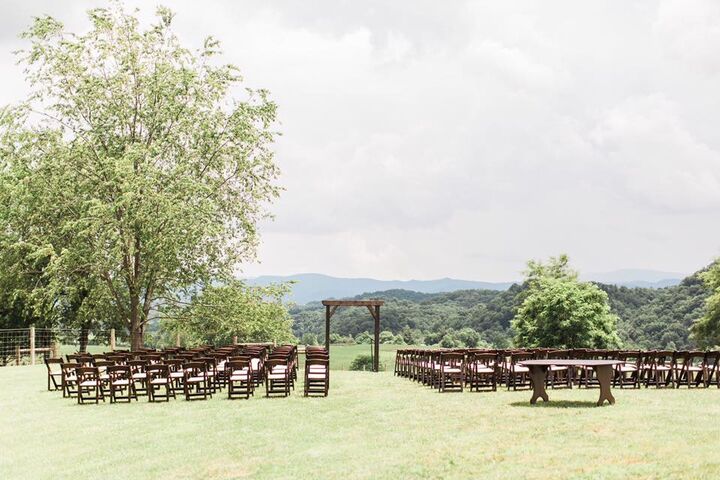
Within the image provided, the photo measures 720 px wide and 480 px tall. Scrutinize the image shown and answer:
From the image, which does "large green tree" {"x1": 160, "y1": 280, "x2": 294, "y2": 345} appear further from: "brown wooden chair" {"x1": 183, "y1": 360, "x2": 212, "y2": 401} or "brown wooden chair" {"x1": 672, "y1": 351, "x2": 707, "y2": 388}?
"brown wooden chair" {"x1": 672, "y1": 351, "x2": 707, "y2": 388}

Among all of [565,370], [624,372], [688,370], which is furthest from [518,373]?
[688,370]

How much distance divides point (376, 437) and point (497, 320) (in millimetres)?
86361

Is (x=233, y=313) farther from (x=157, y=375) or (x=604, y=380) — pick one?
(x=604, y=380)

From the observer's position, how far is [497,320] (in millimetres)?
97188

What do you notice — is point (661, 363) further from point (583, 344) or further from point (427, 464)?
point (583, 344)

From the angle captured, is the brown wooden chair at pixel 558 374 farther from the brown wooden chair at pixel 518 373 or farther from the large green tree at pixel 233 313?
the large green tree at pixel 233 313

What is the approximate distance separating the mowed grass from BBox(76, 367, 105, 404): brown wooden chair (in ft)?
1.45

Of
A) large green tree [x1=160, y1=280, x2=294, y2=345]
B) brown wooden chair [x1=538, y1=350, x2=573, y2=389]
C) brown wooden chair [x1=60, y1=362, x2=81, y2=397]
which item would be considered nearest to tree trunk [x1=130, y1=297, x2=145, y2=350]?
large green tree [x1=160, y1=280, x2=294, y2=345]

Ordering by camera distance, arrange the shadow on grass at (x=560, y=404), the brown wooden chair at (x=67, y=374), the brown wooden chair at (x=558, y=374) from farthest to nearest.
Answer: the brown wooden chair at (x=67, y=374) < the brown wooden chair at (x=558, y=374) < the shadow on grass at (x=560, y=404)

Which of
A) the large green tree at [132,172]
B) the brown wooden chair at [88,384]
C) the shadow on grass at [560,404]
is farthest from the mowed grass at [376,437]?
the large green tree at [132,172]

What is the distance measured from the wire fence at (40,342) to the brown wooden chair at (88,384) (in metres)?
14.7

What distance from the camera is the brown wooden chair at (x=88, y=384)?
1853cm

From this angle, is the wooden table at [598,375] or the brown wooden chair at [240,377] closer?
the wooden table at [598,375]

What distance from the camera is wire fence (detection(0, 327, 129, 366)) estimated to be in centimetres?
3473
